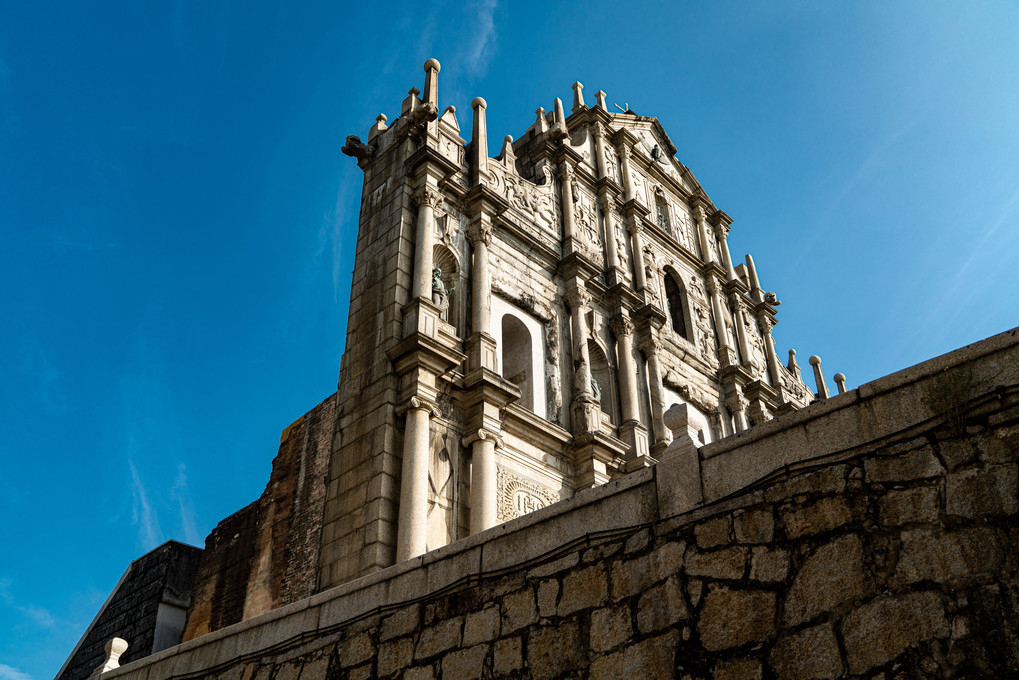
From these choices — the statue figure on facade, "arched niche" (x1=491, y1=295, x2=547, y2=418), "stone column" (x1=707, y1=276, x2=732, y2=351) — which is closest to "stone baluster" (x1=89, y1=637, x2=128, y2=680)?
the statue figure on facade

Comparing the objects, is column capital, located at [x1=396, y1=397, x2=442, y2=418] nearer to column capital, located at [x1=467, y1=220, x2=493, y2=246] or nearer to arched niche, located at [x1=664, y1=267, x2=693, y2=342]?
column capital, located at [x1=467, y1=220, x2=493, y2=246]

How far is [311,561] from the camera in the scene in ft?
54.5

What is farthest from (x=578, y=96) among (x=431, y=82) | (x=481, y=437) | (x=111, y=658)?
(x=111, y=658)

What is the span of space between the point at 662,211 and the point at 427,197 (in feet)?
32.9

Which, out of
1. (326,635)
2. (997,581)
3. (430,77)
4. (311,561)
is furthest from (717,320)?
(997,581)

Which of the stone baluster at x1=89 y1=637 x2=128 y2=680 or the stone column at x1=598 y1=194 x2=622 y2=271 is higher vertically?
the stone column at x1=598 y1=194 x2=622 y2=271

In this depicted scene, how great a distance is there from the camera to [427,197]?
1480 centimetres

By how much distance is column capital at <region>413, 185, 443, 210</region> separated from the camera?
14773 millimetres

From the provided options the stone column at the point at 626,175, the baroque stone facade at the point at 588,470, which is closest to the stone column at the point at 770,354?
the baroque stone facade at the point at 588,470

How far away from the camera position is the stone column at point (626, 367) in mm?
16281

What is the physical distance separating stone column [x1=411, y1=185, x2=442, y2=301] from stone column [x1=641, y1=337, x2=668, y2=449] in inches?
218

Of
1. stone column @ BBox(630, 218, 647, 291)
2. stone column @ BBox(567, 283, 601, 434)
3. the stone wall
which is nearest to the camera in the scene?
the stone wall

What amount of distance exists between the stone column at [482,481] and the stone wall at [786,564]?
6399mm

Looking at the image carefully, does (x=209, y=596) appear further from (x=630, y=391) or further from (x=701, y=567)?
(x=701, y=567)
